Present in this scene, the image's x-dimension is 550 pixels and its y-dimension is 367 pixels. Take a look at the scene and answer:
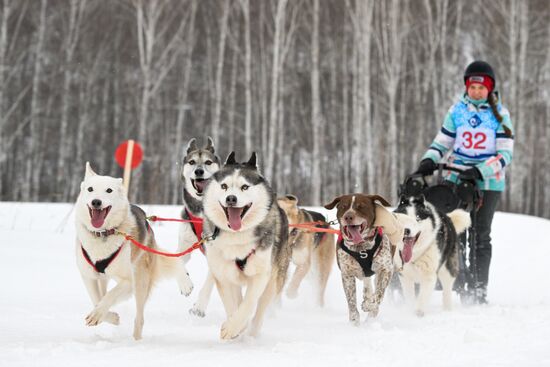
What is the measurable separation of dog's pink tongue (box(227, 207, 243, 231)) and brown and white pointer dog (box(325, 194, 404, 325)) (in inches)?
33.6

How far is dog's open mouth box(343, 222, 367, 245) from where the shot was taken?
12.4ft

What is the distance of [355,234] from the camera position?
3773 mm

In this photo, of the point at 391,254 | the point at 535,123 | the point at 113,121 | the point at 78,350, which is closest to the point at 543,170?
the point at 535,123

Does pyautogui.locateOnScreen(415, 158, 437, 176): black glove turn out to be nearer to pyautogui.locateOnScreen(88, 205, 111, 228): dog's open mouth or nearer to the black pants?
the black pants

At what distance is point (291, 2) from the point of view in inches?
632

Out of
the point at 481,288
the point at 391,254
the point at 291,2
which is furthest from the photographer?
the point at 291,2

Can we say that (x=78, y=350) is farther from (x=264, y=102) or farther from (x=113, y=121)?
(x=113, y=121)

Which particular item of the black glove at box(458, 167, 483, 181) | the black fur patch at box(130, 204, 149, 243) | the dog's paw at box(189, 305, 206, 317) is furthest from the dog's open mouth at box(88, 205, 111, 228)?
the black glove at box(458, 167, 483, 181)

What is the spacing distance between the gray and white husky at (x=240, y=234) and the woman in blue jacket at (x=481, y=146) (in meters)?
2.03

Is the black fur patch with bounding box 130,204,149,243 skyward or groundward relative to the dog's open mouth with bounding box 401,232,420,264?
skyward

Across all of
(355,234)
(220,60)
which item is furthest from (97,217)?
(220,60)

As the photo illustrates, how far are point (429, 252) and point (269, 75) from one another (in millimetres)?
14039

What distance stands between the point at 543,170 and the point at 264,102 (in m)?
12.1

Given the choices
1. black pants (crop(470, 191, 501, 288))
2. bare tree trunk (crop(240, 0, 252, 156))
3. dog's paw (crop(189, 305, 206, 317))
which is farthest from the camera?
bare tree trunk (crop(240, 0, 252, 156))
